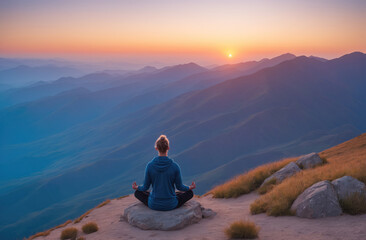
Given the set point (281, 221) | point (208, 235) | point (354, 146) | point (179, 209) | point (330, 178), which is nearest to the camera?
point (208, 235)

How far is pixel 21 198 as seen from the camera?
192 m

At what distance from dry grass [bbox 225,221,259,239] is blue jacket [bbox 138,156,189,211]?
2.09 metres

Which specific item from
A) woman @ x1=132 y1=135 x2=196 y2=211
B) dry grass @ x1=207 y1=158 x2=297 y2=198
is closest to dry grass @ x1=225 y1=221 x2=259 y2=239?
woman @ x1=132 y1=135 x2=196 y2=211

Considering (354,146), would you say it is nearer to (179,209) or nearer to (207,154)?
(179,209)

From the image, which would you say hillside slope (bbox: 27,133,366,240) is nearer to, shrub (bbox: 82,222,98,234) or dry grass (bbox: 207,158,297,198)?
shrub (bbox: 82,222,98,234)

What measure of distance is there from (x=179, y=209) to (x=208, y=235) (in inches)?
64.8

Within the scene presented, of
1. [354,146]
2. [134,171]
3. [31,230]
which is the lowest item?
[31,230]

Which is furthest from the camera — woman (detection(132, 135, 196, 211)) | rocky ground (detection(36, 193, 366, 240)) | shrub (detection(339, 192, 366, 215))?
woman (detection(132, 135, 196, 211))

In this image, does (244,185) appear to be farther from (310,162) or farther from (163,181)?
(163,181)

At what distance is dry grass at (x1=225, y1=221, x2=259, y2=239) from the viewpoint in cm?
682

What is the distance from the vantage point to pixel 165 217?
27.7 ft

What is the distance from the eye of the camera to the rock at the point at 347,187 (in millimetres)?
8023

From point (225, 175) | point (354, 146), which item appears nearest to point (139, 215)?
point (354, 146)

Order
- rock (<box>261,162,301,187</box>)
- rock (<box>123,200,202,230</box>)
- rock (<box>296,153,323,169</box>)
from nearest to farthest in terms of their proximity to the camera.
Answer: rock (<box>123,200,202,230</box>) < rock (<box>261,162,301,187</box>) < rock (<box>296,153,323,169</box>)
